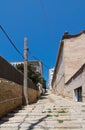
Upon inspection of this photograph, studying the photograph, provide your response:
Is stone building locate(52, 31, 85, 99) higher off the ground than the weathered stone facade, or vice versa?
stone building locate(52, 31, 85, 99)

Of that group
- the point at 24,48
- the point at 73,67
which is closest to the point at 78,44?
the point at 73,67

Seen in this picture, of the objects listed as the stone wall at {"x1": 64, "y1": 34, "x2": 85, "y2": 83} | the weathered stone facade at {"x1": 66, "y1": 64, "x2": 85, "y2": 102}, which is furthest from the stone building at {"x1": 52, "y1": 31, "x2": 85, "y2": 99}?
the weathered stone facade at {"x1": 66, "y1": 64, "x2": 85, "y2": 102}

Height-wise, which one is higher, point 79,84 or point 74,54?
point 74,54

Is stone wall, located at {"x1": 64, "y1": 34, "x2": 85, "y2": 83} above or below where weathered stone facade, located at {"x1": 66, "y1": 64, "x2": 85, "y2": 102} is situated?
above

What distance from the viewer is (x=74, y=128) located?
6879 mm

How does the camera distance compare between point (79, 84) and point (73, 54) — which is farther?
point (73, 54)

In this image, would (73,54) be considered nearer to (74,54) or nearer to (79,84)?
(74,54)

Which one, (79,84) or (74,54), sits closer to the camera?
(79,84)

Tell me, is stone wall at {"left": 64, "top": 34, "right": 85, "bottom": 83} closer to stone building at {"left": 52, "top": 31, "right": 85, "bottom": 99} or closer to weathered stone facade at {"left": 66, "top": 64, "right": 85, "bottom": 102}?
stone building at {"left": 52, "top": 31, "right": 85, "bottom": 99}

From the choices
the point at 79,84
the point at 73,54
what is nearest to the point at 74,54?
the point at 73,54

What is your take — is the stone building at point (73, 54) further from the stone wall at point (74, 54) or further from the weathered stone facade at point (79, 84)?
the weathered stone facade at point (79, 84)

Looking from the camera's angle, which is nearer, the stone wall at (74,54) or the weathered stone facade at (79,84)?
the weathered stone facade at (79,84)

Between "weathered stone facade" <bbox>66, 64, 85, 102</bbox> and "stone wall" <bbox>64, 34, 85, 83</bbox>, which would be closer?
"weathered stone facade" <bbox>66, 64, 85, 102</bbox>

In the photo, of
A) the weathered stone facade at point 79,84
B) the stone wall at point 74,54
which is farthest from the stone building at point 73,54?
the weathered stone facade at point 79,84
